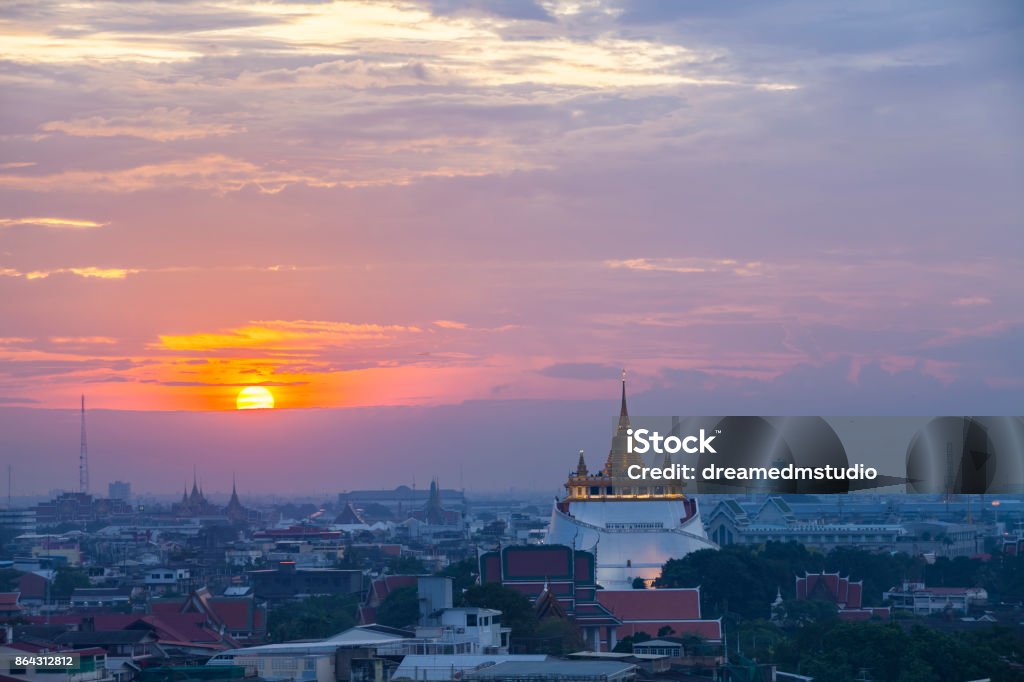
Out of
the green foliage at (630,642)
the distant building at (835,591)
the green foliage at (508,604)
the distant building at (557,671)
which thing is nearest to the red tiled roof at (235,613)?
the green foliage at (630,642)

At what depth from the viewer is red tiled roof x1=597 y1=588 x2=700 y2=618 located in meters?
72.6

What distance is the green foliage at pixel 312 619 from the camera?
6681 cm

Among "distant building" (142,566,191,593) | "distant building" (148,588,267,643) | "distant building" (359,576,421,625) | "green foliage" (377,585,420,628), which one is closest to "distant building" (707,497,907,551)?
"distant building" (142,566,191,593)

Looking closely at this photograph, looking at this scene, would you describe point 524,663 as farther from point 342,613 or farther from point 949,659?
point 342,613

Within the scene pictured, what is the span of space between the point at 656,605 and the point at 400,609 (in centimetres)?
857

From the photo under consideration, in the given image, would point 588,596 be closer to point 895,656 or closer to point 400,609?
point 400,609

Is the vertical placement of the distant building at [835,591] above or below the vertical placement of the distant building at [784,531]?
below

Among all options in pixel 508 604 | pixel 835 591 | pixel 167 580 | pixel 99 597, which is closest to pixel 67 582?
pixel 167 580

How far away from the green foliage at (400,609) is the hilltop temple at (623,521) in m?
15.5

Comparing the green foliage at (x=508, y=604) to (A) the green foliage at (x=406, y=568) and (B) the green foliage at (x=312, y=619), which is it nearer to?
(B) the green foliage at (x=312, y=619)

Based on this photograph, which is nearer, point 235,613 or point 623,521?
point 235,613

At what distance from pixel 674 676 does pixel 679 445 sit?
38.6ft

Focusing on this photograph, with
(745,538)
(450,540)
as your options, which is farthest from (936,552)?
(450,540)

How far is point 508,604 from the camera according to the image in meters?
61.7
